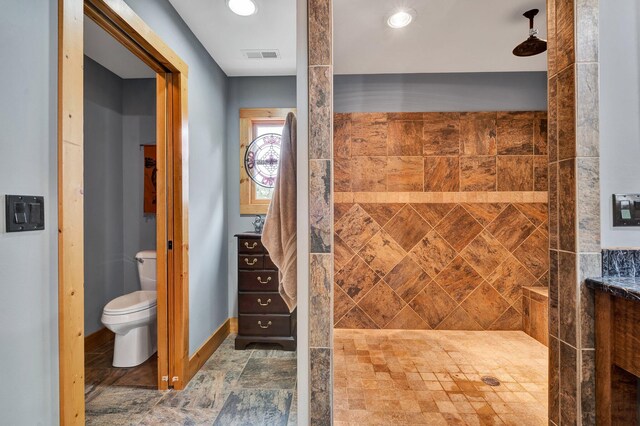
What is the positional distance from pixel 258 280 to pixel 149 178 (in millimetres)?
1447

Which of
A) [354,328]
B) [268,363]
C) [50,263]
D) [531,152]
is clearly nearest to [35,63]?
[50,263]

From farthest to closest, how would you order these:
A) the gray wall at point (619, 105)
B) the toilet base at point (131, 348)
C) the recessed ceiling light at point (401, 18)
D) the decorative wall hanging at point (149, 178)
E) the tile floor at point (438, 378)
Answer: the decorative wall hanging at point (149, 178) < the toilet base at point (131, 348) < the recessed ceiling light at point (401, 18) < the tile floor at point (438, 378) < the gray wall at point (619, 105)

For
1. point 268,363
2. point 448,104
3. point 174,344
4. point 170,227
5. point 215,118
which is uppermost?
point 448,104

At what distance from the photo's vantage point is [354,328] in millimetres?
3023

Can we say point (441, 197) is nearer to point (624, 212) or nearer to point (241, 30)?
point (624, 212)

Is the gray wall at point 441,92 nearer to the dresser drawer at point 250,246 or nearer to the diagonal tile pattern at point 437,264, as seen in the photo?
the diagonal tile pattern at point 437,264

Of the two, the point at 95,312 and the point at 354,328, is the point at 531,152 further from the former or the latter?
the point at 95,312

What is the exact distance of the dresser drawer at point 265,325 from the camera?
8.68 feet

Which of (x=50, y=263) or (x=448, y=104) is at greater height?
(x=448, y=104)

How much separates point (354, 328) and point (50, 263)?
2.50 metres

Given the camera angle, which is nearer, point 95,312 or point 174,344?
point 174,344

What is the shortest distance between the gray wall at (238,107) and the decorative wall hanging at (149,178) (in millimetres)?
678

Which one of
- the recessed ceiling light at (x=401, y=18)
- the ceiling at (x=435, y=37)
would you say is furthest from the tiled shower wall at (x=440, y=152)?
the recessed ceiling light at (x=401, y=18)

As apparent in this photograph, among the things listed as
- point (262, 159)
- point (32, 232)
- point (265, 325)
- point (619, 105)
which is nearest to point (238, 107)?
point (262, 159)
